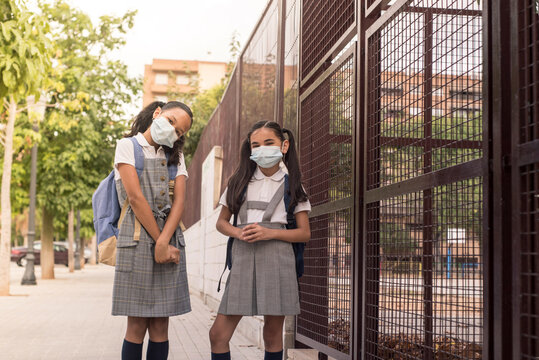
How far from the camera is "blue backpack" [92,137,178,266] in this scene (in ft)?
12.5

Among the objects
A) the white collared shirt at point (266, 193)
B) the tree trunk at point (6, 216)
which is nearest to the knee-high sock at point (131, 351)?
the white collared shirt at point (266, 193)

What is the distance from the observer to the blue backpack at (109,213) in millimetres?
3809

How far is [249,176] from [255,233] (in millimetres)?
421

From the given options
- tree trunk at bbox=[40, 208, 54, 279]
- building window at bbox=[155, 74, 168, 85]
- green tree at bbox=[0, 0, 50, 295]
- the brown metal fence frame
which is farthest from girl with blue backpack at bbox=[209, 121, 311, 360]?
building window at bbox=[155, 74, 168, 85]

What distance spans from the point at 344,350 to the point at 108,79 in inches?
813

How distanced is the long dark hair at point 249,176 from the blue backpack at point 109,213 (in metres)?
0.36

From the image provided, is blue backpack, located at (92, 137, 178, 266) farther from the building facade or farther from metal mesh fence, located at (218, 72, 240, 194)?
the building facade

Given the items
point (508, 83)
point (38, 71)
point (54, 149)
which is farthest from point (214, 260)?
point (54, 149)

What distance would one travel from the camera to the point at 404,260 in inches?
146

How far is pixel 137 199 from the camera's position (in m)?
3.72

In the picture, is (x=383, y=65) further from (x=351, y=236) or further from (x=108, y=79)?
(x=108, y=79)

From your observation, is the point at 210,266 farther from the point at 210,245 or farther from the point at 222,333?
the point at 222,333

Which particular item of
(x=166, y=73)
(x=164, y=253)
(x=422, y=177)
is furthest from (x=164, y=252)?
(x=166, y=73)

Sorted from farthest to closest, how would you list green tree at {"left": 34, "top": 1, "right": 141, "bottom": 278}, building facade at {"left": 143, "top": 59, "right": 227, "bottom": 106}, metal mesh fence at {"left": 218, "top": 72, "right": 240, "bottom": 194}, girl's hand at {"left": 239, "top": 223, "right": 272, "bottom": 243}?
building facade at {"left": 143, "top": 59, "right": 227, "bottom": 106} < green tree at {"left": 34, "top": 1, "right": 141, "bottom": 278} < metal mesh fence at {"left": 218, "top": 72, "right": 240, "bottom": 194} < girl's hand at {"left": 239, "top": 223, "right": 272, "bottom": 243}
